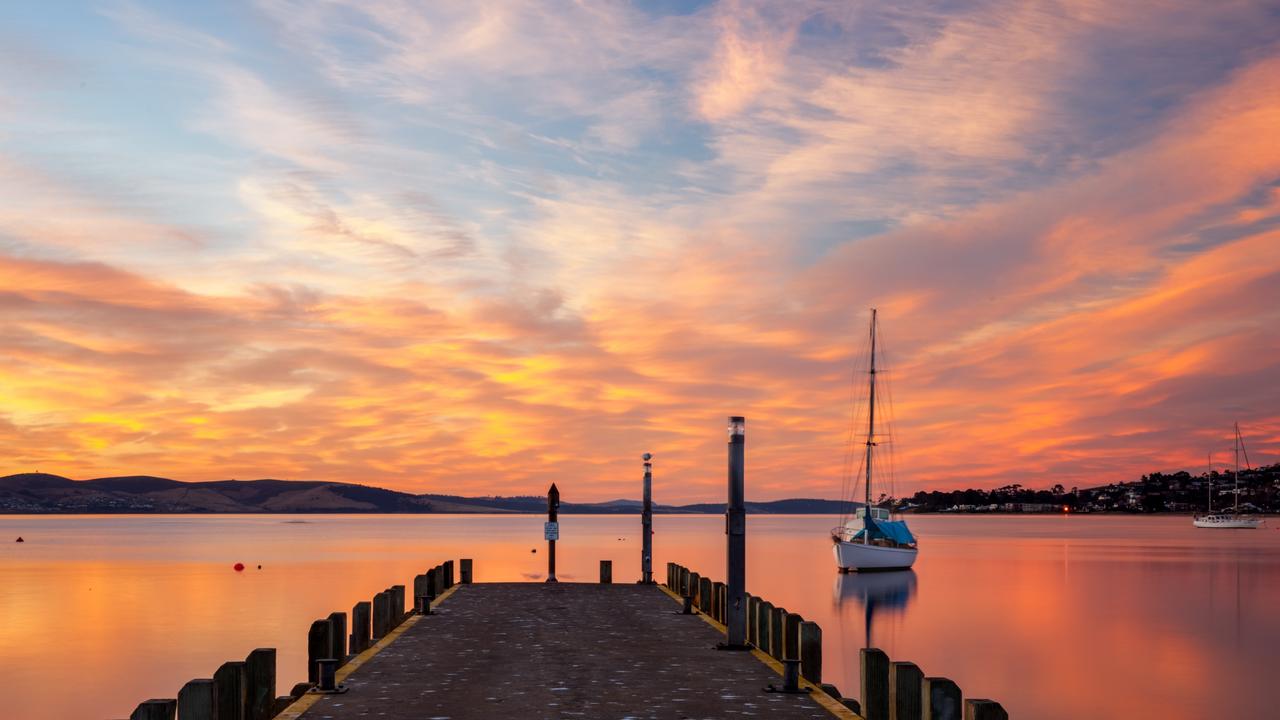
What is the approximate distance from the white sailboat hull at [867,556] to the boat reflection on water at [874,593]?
0.91 meters

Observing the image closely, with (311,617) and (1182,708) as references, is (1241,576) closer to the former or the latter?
(1182,708)

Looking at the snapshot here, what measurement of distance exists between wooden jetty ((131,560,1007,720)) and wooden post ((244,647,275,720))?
19 millimetres

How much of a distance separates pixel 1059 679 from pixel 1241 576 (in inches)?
2576

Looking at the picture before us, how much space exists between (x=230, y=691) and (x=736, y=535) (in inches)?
409

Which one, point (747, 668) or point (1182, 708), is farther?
point (1182, 708)

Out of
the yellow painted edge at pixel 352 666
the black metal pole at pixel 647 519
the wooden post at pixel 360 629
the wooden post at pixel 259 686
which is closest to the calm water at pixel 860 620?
the black metal pole at pixel 647 519

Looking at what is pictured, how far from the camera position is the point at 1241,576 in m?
96.8

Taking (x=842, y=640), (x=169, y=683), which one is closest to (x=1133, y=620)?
(x=842, y=640)

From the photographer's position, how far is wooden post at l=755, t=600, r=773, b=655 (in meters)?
21.1

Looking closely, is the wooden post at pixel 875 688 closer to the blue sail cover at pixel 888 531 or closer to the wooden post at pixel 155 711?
the wooden post at pixel 155 711

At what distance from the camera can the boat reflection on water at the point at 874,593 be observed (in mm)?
64369

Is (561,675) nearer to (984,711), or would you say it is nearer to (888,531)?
(984,711)

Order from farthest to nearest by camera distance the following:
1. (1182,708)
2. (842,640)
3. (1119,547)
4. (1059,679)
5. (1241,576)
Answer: (1119,547)
(1241,576)
(842,640)
(1059,679)
(1182,708)

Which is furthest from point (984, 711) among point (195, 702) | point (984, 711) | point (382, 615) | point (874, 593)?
point (874, 593)
